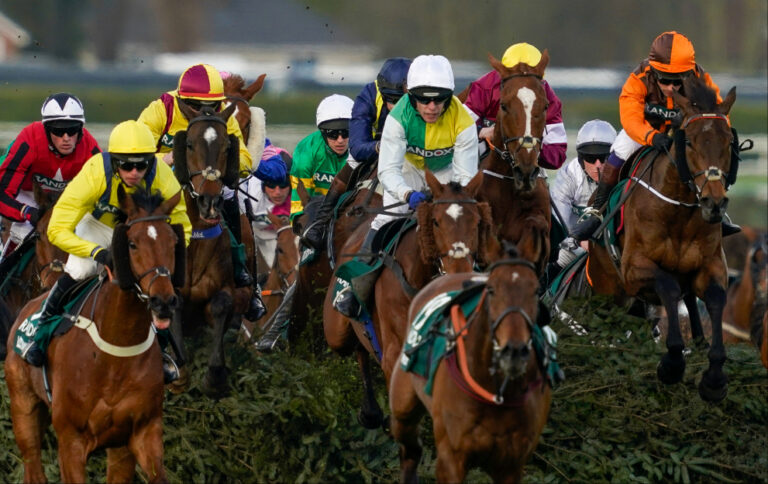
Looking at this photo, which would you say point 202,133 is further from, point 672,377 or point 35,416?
point 672,377

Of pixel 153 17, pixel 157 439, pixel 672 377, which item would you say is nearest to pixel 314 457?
pixel 157 439

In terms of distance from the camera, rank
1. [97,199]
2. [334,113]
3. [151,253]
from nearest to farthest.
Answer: [151,253]
[97,199]
[334,113]

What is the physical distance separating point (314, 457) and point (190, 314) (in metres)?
1.73

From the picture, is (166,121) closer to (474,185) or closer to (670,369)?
(474,185)

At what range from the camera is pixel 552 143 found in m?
11.6

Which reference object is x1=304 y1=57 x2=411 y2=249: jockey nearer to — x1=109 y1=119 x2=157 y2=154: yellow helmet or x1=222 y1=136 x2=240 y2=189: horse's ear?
x1=222 y1=136 x2=240 y2=189: horse's ear

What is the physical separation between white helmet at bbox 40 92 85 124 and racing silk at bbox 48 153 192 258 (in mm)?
2532

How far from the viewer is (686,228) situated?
440 inches

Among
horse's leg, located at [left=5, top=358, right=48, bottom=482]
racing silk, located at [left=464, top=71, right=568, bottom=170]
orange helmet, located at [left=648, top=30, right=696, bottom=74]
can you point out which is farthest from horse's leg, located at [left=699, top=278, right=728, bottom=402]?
horse's leg, located at [left=5, top=358, right=48, bottom=482]

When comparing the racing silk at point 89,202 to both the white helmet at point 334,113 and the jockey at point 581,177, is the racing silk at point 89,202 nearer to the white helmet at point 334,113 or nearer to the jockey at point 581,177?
the white helmet at point 334,113

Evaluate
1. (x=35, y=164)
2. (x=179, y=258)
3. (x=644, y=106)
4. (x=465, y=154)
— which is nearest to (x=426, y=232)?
(x=465, y=154)

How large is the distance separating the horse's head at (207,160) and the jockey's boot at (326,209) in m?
1.10

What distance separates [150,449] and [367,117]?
3668 mm

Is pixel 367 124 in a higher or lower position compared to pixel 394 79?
lower
